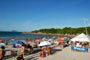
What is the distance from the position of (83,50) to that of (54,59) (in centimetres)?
560

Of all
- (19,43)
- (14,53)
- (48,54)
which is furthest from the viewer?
(19,43)

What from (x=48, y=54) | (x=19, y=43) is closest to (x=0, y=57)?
(x=48, y=54)

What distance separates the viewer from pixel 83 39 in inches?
623

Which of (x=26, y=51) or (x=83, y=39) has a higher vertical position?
(x=83, y=39)

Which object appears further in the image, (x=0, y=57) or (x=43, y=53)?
(x=43, y=53)

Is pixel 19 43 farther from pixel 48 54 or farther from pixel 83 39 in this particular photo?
pixel 83 39

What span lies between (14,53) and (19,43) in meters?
6.43

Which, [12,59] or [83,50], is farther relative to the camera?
[83,50]

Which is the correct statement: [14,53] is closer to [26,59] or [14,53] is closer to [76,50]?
[26,59]

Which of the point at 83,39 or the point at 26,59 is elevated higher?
the point at 83,39

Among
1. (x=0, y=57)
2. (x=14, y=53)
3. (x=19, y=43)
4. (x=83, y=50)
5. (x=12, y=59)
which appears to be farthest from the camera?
(x=19, y=43)

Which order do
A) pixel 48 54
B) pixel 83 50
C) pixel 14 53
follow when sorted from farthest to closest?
1. pixel 83 50
2. pixel 48 54
3. pixel 14 53

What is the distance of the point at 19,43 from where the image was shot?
18266 millimetres

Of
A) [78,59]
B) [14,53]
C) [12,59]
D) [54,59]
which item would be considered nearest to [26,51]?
[14,53]
